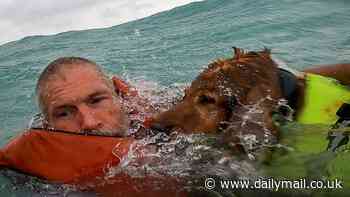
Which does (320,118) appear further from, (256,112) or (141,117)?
(141,117)

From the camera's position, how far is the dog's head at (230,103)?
3305 millimetres

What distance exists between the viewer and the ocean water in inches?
362

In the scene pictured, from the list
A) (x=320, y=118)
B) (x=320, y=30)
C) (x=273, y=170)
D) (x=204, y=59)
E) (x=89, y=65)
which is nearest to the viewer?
(x=273, y=170)

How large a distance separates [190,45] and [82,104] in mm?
7706

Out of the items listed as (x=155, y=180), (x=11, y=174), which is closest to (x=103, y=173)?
(x=155, y=180)

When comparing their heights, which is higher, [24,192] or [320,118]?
[320,118]

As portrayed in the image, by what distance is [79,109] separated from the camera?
4.30m

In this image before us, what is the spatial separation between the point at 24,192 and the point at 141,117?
3.90ft

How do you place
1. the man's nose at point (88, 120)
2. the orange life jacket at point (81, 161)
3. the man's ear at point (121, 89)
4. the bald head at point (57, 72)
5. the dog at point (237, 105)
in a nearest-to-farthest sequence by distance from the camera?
1. the dog at point (237, 105)
2. the orange life jacket at point (81, 161)
3. the man's nose at point (88, 120)
4. the bald head at point (57, 72)
5. the man's ear at point (121, 89)

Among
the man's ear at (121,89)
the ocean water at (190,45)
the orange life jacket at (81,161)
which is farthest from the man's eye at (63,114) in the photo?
the ocean water at (190,45)

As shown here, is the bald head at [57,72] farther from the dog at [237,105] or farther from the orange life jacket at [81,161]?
the dog at [237,105]

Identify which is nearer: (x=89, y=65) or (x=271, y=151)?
(x=271, y=151)

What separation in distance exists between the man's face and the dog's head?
36.3 inches

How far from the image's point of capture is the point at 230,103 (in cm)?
340
